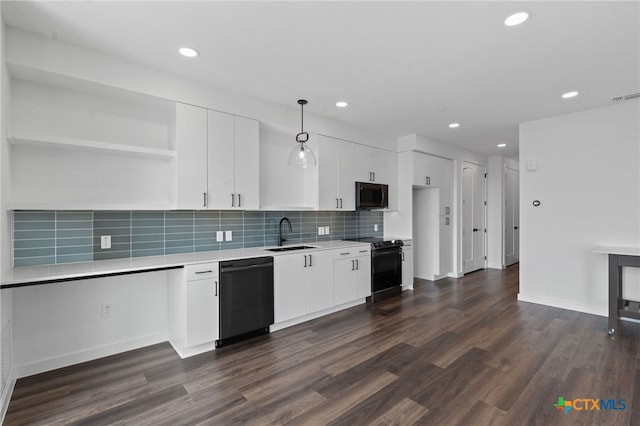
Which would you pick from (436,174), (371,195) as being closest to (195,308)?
(371,195)

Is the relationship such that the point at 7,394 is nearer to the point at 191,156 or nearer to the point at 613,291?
the point at 191,156

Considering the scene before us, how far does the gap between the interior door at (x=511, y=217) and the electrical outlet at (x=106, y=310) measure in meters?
7.62

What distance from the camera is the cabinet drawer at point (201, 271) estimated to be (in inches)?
111

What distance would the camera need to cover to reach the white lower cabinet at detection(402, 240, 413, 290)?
5.12 metres

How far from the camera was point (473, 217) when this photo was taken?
684 centimetres

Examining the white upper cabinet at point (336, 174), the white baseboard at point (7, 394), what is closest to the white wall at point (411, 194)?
the white upper cabinet at point (336, 174)

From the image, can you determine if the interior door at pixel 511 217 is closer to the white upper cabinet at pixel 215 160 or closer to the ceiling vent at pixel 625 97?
the ceiling vent at pixel 625 97

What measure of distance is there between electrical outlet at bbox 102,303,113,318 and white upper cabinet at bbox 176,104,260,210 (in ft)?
3.72

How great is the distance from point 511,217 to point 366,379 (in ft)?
22.0

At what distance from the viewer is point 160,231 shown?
319cm

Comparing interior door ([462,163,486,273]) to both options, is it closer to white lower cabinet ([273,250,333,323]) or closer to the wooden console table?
the wooden console table

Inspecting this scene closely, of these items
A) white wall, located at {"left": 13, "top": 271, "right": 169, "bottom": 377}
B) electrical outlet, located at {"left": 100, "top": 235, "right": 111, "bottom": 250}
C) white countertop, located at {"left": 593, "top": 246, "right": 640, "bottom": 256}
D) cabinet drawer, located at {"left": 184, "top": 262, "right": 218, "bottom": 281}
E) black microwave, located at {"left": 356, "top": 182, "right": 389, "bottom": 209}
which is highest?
black microwave, located at {"left": 356, "top": 182, "right": 389, "bottom": 209}

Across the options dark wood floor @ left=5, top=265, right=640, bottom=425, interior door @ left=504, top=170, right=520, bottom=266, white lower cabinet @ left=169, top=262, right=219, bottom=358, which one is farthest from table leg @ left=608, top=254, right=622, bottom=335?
white lower cabinet @ left=169, top=262, right=219, bottom=358

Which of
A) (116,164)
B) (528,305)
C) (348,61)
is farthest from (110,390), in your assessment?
(528,305)
